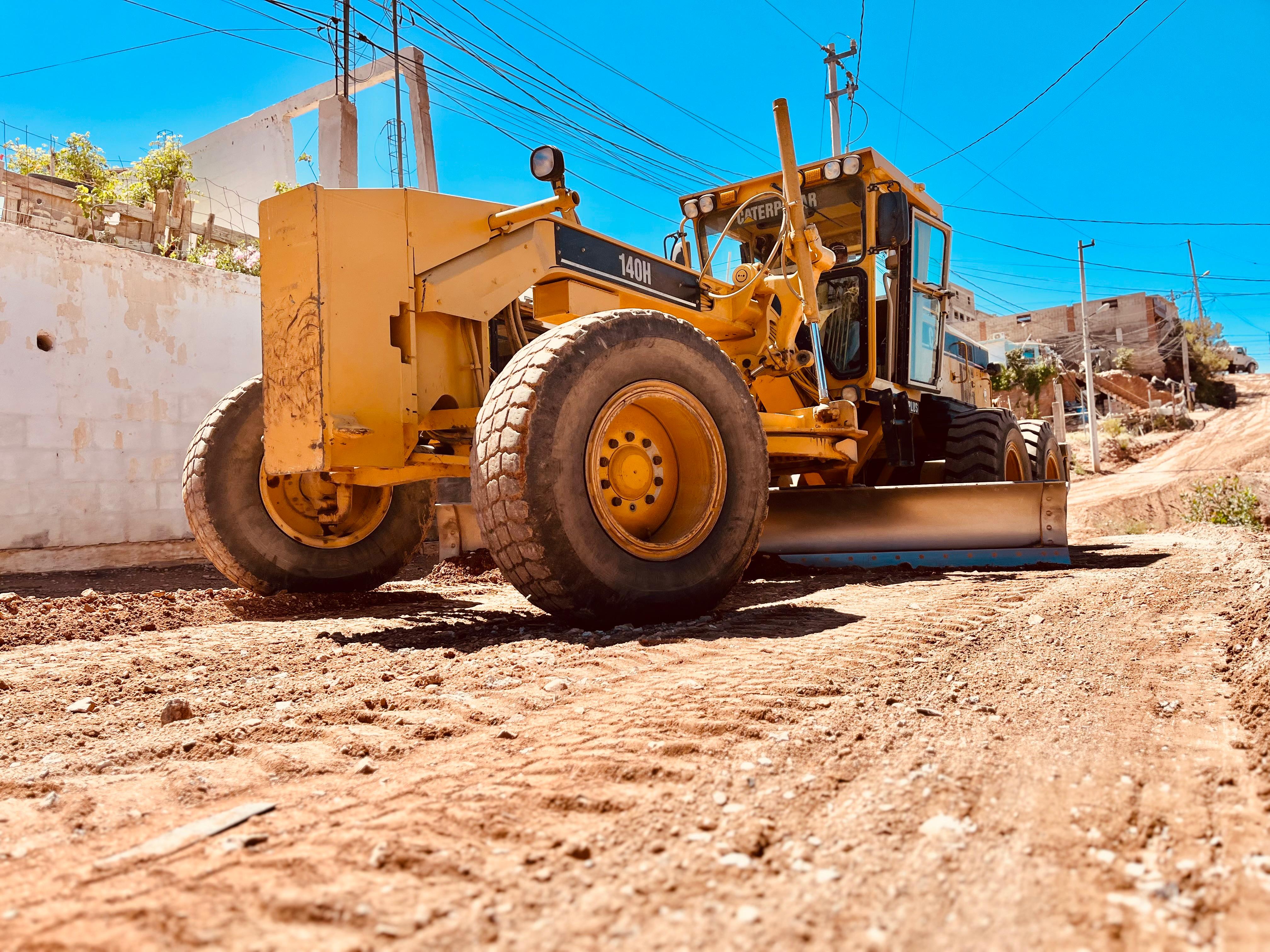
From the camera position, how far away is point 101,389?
8.01m

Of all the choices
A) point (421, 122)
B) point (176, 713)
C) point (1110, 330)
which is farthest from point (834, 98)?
point (1110, 330)

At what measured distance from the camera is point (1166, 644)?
3.35m

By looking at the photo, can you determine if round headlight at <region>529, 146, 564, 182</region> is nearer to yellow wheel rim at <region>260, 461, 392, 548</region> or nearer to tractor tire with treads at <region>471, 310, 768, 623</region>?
tractor tire with treads at <region>471, 310, 768, 623</region>

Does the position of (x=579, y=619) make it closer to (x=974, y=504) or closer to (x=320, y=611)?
(x=320, y=611)

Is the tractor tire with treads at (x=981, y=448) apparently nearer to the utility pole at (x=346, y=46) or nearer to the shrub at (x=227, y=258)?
the shrub at (x=227, y=258)

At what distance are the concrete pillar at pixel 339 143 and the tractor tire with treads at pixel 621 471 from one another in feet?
48.7

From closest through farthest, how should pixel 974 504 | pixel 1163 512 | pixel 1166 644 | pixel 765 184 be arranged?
pixel 1166 644 → pixel 974 504 → pixel 765 184 → pixel 1163 512

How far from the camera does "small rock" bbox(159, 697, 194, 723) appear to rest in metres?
2.62

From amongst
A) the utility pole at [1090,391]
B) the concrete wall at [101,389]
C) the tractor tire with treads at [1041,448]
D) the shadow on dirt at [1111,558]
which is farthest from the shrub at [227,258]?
the utility pole at [1090,391]

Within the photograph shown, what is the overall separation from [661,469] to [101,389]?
6.11 meters

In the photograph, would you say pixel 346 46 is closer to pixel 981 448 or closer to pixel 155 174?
pixel 155 174

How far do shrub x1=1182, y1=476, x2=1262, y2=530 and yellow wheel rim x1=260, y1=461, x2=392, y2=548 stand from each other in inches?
353

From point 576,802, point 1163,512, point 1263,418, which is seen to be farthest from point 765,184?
point 1263,418

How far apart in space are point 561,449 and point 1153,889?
100.0 inches
